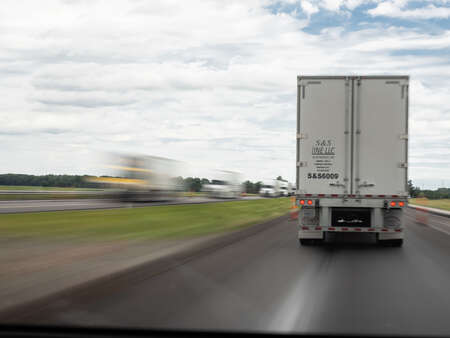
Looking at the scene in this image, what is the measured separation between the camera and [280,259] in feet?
37.5

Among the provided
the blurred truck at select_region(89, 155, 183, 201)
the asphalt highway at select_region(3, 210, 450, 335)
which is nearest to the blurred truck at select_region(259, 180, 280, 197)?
the blurred truck at select_region(89, 155, 183, 201)

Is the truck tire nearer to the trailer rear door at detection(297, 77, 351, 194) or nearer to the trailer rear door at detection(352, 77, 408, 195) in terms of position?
the trailer rear door at detection(297, 77, 351, 194)

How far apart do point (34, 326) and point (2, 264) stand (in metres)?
4.35

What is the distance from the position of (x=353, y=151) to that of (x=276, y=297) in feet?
23.5

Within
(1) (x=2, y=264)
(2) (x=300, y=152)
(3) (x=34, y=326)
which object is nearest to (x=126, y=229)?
(2) (x=300, y=152)

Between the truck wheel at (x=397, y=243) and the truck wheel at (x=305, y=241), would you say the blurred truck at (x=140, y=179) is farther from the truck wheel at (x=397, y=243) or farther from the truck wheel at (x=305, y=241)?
the truck wheel at (x=397, y=243)

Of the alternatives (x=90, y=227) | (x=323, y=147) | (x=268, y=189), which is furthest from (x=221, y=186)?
(x=323, y=147)

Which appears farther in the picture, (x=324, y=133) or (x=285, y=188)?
(x=285, y=188)

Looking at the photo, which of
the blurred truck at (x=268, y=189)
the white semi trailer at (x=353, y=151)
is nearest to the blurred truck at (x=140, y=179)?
the white semi trailer at (x=353, y=151)

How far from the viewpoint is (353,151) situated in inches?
538

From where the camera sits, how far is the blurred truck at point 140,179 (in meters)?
35.1

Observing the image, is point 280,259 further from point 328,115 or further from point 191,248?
point 328,115

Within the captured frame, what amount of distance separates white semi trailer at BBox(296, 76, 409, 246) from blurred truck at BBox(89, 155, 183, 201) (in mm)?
22911

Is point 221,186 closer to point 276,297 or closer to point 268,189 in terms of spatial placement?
point 268,189
